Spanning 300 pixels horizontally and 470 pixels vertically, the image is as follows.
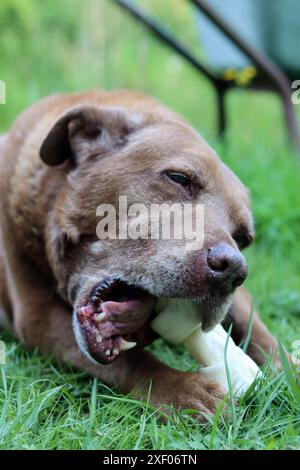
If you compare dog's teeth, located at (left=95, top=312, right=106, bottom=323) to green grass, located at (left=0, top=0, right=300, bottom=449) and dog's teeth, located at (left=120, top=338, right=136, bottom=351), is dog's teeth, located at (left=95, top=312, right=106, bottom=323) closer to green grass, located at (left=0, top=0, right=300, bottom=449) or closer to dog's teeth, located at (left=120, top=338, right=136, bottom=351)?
dog's teeth, located at (left=120, top=338, right=136, bottom=351)

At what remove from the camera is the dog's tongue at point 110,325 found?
2.49 metres

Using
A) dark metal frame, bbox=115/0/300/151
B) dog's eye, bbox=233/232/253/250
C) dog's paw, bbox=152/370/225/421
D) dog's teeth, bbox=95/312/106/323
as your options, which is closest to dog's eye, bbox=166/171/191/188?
Result: dog's eye, bbox=233/232/253/250

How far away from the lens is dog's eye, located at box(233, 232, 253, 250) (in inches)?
111

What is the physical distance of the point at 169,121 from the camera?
3.03m

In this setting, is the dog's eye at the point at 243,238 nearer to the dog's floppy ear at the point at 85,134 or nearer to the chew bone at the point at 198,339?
the chew bone at the point at 198,339

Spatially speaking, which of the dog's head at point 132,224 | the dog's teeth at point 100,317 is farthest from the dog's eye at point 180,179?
the dog's teeth at point 100,317

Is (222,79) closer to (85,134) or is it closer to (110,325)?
(85,134)

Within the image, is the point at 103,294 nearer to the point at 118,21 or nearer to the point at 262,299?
the point at 262,299

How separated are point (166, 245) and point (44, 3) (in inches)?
271

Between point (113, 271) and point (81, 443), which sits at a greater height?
point (113, 271)

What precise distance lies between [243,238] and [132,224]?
50 cm

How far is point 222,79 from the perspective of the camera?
6.76 metres

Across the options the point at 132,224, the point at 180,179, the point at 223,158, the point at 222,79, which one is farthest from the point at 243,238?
the point at 222,79
